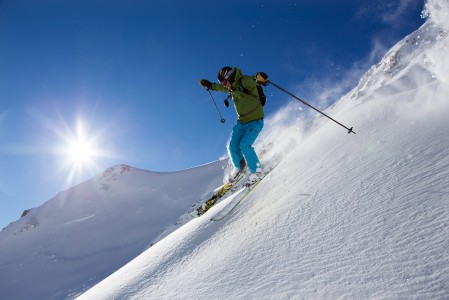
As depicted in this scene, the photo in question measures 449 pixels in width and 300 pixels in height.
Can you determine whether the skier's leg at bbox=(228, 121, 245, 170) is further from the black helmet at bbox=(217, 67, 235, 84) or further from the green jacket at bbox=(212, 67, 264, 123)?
the black helmet at bbox=(217, 67, 235, 84)

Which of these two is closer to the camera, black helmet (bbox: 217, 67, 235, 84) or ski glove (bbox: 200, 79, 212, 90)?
black helmet (bbox: 217, 67, 235, 84)

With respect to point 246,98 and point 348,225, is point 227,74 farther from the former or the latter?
point 348,225

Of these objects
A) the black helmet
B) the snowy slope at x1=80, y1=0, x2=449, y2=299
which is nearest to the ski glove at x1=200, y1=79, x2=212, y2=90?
the black helmet

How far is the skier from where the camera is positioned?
22.7 feet

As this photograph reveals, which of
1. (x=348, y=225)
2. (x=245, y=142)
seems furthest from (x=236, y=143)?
(x=348, y=225)

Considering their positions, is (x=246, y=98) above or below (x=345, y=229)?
above

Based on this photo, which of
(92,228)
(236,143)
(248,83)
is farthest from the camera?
(92,228)

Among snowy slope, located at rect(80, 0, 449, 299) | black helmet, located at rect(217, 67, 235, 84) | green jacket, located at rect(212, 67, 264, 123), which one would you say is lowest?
snowy slope, located at rect(80, 0, 449, 299)

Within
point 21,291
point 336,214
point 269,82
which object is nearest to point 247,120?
point 269,82

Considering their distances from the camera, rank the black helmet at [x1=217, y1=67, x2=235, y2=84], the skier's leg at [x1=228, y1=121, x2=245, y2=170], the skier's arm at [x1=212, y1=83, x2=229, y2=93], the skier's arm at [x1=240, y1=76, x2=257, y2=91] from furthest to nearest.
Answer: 1. the skier's arm at [x1=212, y1=83, x2=229, y2=93]
2. the skier's leg at [x1=228, y1=121, x2=245, y2=170]
3. the black helmet at [x1=217, y1=67, x2=235, y2=84]
4. the skier's arm at [x1=240, y1=76, x2=257, y2=91]

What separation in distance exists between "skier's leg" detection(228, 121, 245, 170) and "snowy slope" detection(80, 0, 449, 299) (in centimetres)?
192

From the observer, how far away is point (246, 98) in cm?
696

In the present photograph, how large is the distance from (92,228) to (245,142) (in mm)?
19226

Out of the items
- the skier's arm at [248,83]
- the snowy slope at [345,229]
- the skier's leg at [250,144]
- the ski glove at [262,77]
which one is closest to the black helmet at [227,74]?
the skier's arm at [248,83]
